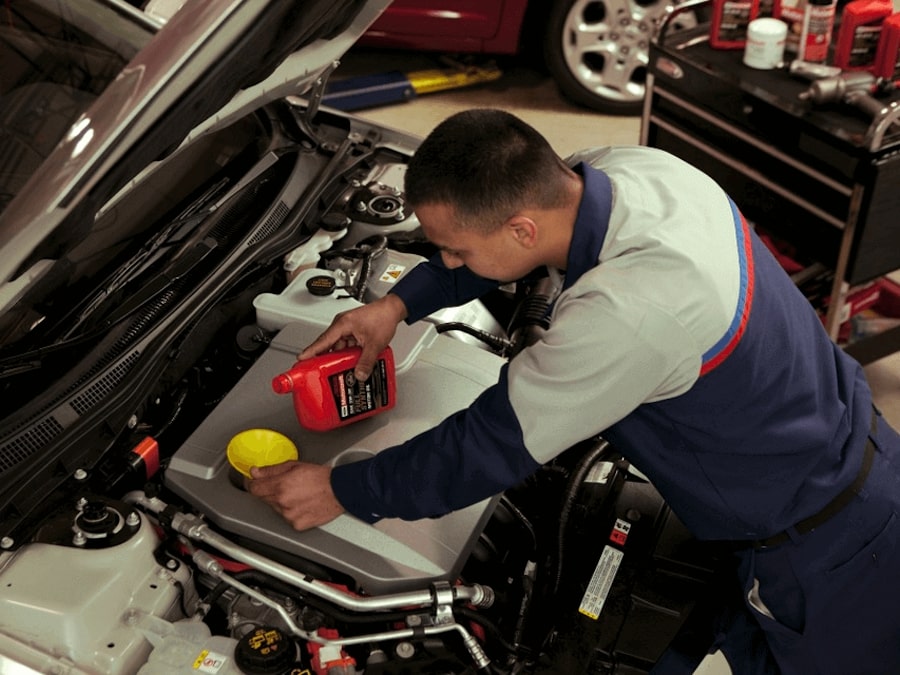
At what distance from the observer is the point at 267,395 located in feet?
6.59

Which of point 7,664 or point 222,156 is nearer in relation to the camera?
point 7,664

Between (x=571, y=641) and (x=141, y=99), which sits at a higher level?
(x=141, y=99)

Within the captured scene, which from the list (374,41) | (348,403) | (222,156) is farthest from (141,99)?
(374,41)

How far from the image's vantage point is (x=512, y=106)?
504 centimetres

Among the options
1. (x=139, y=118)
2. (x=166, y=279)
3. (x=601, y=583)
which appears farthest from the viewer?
(x=166, y=279)

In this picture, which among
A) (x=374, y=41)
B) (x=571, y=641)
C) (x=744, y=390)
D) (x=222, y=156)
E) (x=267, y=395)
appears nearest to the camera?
(x=744, y=390)

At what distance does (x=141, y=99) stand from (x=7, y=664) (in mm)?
897

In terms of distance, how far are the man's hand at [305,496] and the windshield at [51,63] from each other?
0.69m

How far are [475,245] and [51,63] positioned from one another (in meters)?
0.94

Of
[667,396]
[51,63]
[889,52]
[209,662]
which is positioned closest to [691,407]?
[667,396]

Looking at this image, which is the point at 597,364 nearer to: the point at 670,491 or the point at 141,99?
the point at 670,491

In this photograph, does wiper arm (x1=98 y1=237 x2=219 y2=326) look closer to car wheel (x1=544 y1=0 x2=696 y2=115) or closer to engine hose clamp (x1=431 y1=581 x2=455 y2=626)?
engine hose clamp (x1=431 y1=581 x2=455 y2=626)

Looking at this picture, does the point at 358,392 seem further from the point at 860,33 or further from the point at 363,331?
the point at 860,33

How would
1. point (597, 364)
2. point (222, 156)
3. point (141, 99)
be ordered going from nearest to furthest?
1. point (141, 99)
2. point (597, 364)
3. point (222, 156)
